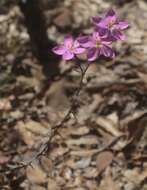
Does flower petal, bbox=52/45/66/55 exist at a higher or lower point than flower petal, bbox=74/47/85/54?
lower

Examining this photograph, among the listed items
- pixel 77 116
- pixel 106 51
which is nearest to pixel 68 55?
pixel 106 51

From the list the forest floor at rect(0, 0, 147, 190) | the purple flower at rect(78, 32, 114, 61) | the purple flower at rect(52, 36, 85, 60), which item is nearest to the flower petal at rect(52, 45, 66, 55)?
the purple flower at rect(52, 36, 85, 60)

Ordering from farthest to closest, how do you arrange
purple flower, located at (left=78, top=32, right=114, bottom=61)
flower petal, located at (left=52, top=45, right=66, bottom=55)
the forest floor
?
the forest floor → flower petal, located at (left=52, top=45, right=66, bottom=55) → purple flower, located at (left=78, top=32, right=114, bottom=61)

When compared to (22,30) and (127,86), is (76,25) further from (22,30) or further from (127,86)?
(127,86)

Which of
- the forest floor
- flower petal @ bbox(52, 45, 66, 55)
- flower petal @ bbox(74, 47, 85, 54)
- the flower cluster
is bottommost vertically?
the forest floor

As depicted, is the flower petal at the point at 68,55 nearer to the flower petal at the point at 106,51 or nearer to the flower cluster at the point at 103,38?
the flower cluster at the point at 103,38

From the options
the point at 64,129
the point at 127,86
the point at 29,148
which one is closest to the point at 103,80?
the point at 127,86

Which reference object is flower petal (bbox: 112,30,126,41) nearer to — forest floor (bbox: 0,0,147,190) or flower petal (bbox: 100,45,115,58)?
flower petal (bbox: 100,45,115,58)

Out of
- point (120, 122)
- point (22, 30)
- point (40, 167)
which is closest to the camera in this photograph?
point (40, 167)
